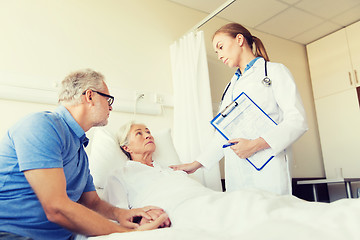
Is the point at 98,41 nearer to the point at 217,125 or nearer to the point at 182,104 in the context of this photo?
the point at 182,104

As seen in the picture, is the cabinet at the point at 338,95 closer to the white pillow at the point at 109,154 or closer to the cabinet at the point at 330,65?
the cabinet at the point at 330,65

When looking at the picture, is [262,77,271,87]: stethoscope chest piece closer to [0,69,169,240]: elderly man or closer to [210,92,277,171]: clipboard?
[210,92,277,171]: clipboard

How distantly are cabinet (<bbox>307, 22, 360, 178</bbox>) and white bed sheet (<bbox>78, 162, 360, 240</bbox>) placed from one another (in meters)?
2.26

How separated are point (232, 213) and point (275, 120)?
0.77 m

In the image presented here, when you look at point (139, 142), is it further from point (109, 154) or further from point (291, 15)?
point (291, 15)

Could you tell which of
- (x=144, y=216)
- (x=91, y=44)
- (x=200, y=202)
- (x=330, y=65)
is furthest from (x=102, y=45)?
(x=330, y=65)

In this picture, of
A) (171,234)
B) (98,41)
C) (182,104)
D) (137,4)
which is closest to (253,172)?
(171,234)

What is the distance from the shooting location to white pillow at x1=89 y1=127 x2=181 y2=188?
1.69 metres

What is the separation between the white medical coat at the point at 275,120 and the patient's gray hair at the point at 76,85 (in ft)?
2.51

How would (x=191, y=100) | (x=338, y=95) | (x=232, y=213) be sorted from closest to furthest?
1. (x=232, y=213)
2. (x=191, y=100)
3. (x=338, y=95)

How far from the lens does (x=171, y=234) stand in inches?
29.3

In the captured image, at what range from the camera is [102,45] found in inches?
90.3

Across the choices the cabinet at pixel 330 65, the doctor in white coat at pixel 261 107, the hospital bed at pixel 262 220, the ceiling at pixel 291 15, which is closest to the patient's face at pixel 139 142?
the doctor in white coat at pixel 261 107

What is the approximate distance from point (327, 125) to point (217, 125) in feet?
7.02
